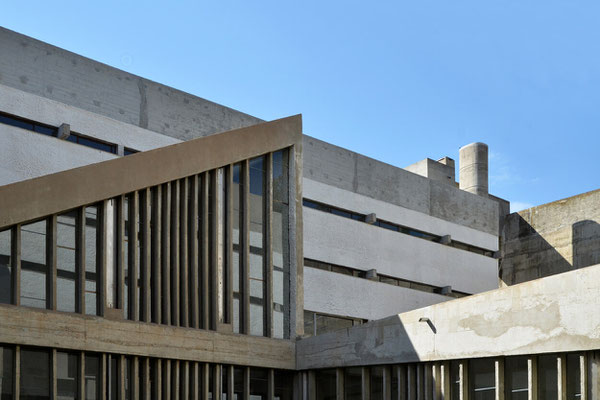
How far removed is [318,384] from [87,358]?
6.13 meters

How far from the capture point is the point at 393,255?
31.6 metres

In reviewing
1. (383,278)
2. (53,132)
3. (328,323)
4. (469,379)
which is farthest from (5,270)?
(383,278)

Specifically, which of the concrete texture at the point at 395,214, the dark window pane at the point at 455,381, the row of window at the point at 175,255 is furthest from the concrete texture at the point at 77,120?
the dark window pane at the point at 455,381

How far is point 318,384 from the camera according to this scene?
20.3m

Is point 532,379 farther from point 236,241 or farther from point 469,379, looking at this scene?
point 236,241

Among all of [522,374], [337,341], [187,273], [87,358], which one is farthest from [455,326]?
[87,358]

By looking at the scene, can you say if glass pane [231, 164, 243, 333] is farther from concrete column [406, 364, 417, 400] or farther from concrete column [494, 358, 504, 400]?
concrete column [494, 358, 504, 400]

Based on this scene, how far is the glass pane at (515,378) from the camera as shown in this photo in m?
15.5

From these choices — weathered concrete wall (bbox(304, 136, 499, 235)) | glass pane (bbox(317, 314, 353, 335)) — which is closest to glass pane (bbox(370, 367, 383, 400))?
glass pane (bbox(317, 314, 353, 335))

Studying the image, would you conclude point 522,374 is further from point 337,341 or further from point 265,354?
point 265,354

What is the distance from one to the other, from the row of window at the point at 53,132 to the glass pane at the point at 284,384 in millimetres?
8237

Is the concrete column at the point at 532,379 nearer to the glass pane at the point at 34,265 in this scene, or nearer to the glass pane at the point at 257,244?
the glass pane at the point at 257,244

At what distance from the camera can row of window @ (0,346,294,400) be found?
16016 millimetres

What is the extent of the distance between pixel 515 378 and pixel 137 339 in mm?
8109
